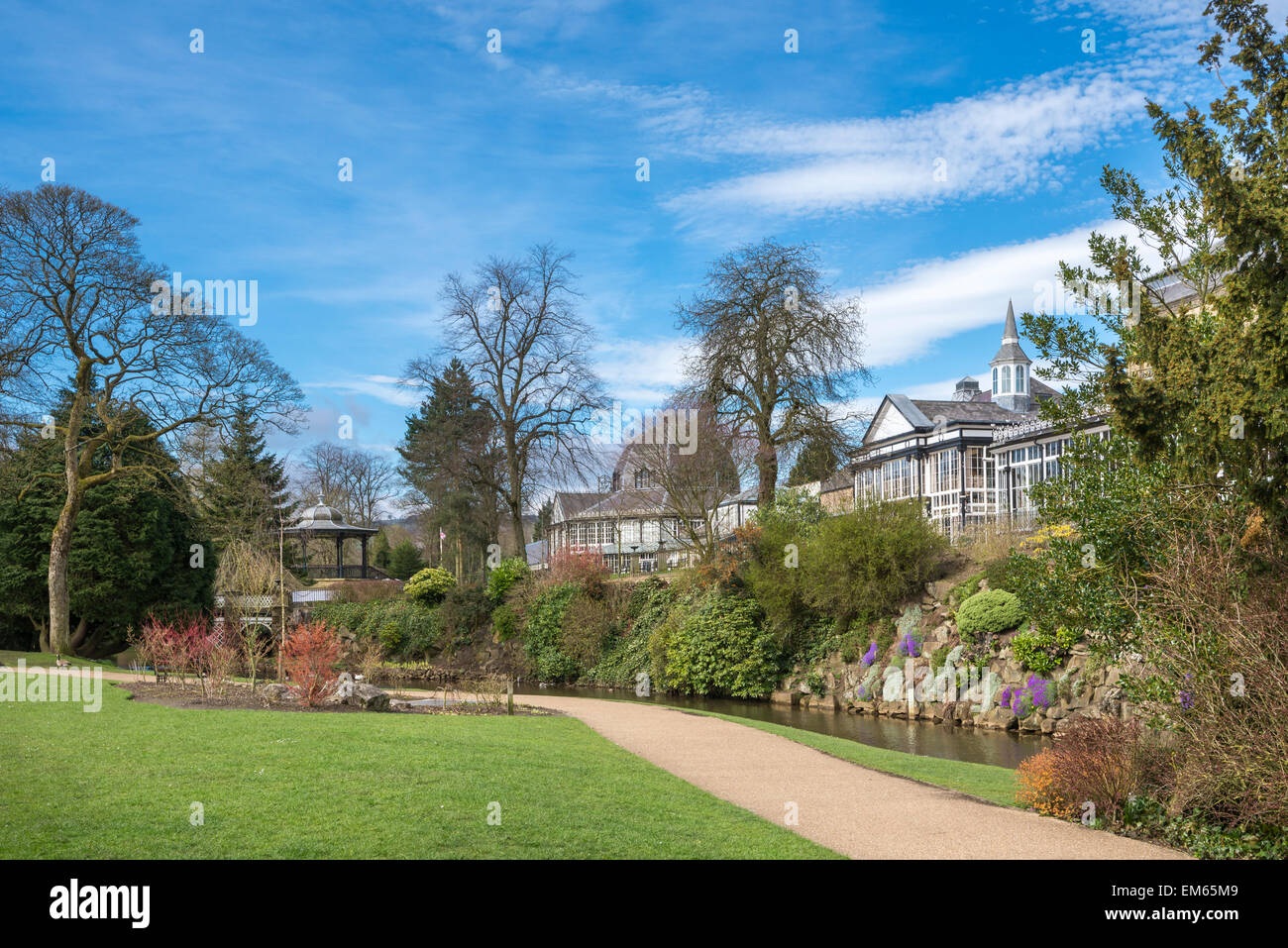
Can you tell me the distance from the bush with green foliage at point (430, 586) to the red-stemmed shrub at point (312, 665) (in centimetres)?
1879

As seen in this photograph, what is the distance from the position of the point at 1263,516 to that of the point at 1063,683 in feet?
36.2

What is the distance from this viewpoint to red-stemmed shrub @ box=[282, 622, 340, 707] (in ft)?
50.1

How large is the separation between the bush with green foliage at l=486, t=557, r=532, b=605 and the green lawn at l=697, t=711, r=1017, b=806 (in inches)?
791

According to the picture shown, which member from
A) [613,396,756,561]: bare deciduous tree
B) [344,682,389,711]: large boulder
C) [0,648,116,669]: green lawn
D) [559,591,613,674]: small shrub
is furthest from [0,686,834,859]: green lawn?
[559,591,613,674]: small shrub

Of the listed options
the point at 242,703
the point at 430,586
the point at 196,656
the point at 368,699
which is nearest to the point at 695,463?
the point at 430,586

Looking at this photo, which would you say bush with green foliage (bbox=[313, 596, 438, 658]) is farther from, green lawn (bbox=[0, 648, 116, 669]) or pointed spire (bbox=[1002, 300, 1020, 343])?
pointed spire (bbox=[1002, 300, 1020, 343])

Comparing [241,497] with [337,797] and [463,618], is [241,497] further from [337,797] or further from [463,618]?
[337,797]

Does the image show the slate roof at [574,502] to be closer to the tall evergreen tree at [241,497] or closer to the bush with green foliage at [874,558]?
the tall evergreen tree at [241,497]

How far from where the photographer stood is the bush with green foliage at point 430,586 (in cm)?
3644

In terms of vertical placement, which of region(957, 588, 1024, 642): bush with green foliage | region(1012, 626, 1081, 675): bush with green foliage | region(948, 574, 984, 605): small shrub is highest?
region(948, 574, 984, 605): small shrub

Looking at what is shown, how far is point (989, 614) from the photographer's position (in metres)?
20.5

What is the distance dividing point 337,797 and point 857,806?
5135mm

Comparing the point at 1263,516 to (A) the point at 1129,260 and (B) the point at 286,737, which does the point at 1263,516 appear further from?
(B) the point at 286,737
